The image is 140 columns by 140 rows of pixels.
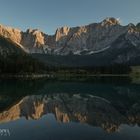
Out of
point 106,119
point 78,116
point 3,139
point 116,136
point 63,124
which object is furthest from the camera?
point 78,116

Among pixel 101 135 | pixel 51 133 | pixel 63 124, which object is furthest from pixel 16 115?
pixel 101 135

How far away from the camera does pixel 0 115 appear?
140ft

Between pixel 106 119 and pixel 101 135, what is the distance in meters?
10.9

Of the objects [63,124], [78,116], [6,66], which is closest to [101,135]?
[63,124]

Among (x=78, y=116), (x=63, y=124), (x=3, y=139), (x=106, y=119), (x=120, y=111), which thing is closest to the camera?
(x=3, y=139)

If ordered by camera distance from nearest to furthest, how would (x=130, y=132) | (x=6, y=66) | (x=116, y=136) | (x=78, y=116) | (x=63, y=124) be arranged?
1. (x=116, y=136)
2. (x=130, y=132)
3. (x=63, y=124)
4. (x=78, y=116)
5. (x=6, y=66)

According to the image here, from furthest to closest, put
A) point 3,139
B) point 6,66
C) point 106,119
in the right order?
point 6,66, point 106,119, point 3,139

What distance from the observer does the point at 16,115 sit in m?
43.8

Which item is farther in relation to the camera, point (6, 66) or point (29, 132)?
point (6, 66)

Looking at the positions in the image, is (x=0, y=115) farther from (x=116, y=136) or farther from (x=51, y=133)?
(x=116, y=136)

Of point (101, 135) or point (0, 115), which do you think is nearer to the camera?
point (101, 135)

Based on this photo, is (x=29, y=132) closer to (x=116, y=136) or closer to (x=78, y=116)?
(x=116, y=136)

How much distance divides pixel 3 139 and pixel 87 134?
9.46 m

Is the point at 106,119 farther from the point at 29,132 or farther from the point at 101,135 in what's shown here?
the point at 29,132
